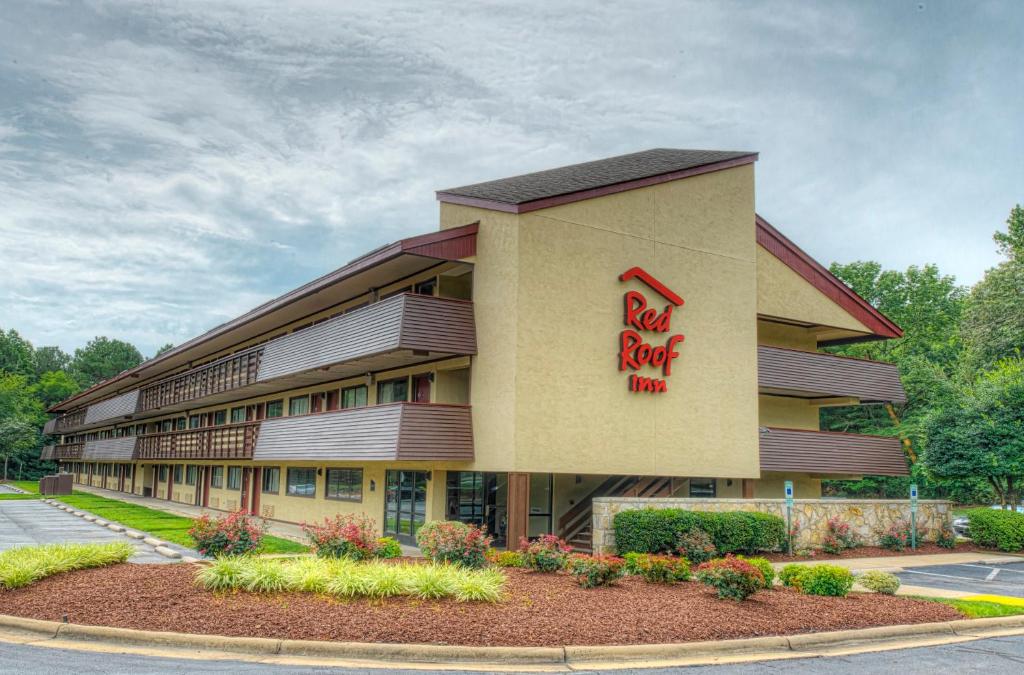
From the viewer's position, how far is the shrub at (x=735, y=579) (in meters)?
12.5

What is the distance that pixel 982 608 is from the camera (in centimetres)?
1370

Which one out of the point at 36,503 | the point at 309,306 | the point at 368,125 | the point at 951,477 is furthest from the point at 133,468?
the point at 951,477

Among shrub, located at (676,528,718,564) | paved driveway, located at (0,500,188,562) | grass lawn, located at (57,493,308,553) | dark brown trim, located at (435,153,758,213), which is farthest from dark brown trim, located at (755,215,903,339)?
paved driveway, located at (0,500,188,562)

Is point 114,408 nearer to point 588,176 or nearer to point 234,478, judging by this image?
point 234,478

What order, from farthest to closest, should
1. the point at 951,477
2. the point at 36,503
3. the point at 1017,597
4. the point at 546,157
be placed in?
1. the point at 546,157
2. the point at 36,503
3. the point at 951,477
4. the point at 1017,597

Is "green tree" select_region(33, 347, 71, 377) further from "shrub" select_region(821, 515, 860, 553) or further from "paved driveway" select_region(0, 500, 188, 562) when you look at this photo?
"shrub" select_region(821, 515, 860, 553)

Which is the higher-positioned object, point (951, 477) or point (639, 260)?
point (639, 260)

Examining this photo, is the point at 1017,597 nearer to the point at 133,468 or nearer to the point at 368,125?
the point at 368,125

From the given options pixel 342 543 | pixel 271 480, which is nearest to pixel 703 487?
pixel 342 543

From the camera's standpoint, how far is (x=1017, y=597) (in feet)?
51.3

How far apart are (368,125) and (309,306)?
278 inches

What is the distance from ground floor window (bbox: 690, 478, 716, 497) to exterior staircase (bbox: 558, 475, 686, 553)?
4.52ft

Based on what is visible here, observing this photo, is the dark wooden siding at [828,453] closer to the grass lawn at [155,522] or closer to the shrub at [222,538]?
the grass lawn at [155,522]

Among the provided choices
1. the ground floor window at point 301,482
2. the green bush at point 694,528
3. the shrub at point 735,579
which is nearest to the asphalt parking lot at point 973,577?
the green bush at point 694,528
